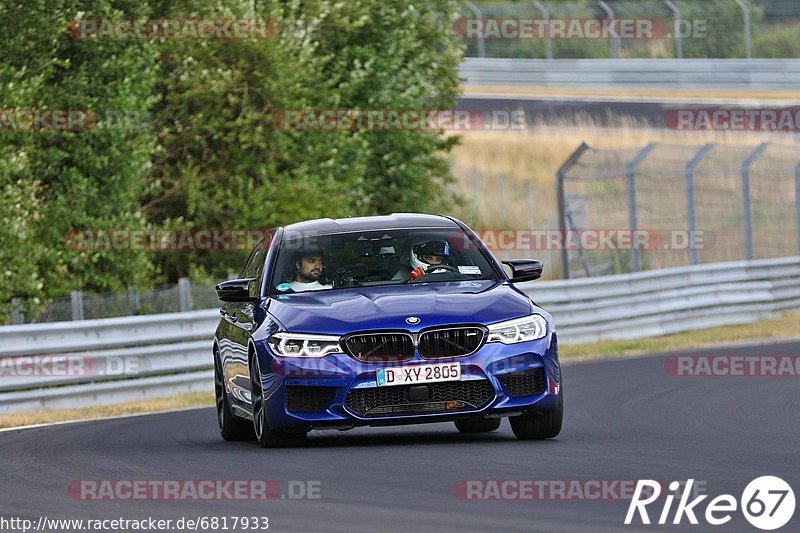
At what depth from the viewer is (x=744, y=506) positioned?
7.35 metres

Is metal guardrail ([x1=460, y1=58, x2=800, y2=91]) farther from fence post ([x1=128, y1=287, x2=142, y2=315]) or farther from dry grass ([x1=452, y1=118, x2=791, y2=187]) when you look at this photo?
fence post ([x1=128, y1=287, x2=142, y2=315])

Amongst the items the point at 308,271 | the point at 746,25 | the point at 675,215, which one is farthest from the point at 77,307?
the point at 746,25

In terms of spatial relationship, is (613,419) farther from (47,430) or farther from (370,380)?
(47,430)

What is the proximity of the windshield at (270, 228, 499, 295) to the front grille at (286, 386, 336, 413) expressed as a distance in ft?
3.51

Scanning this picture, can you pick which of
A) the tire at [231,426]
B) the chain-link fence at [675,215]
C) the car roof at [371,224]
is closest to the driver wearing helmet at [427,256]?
the car roof at [371,224]

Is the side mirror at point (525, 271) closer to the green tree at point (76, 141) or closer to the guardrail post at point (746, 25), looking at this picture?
the green tree at point (76, 141)

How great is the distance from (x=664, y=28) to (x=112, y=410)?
123ft

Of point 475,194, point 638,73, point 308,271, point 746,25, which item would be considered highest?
point 746,25

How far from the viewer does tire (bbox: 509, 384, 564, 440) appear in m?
10.7

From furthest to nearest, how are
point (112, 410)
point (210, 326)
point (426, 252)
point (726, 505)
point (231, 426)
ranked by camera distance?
point (210, 326) < point (112, 410) < point (231, 426) < point (426, 252) < point (726, 505)

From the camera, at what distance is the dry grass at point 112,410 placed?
16.2 m

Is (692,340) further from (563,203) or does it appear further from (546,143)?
(546,143)

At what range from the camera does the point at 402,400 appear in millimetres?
10320

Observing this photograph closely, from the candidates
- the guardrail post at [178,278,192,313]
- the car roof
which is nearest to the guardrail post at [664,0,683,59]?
the guardrail post at [178,278,192,313]
